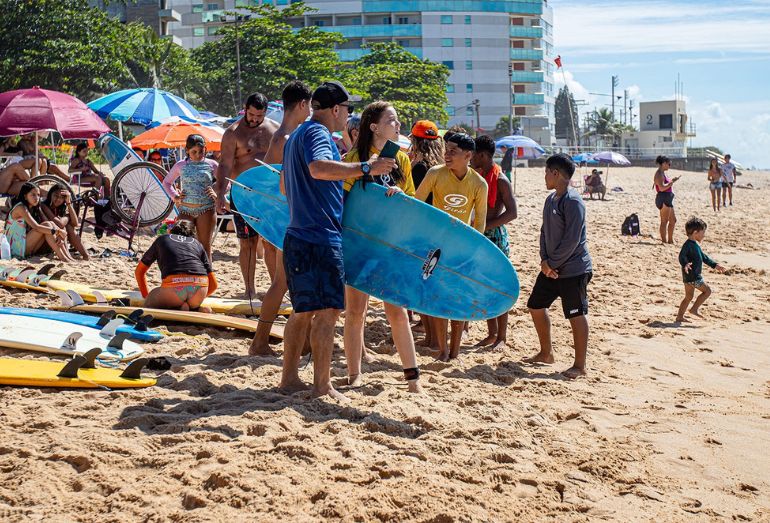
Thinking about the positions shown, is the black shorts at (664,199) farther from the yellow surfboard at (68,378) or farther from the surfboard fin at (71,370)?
the surfboard fin at (71,370)

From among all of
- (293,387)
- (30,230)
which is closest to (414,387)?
(293,387)

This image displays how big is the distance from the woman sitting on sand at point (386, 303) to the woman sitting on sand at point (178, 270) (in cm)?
234

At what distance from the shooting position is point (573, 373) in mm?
5957

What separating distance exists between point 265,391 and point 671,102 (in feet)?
396

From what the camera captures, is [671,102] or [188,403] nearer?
[188,403]

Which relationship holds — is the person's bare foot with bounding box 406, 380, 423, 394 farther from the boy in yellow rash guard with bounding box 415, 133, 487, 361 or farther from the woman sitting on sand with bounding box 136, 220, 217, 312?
the woman sitting on sand with bounding box 136, 220, 217, 312

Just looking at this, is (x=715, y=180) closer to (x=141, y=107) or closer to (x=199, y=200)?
(x=141, y=107)

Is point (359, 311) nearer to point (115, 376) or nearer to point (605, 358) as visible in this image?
point (115, 376)

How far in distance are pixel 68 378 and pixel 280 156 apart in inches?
83.3

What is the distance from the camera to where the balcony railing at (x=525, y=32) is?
332 ft

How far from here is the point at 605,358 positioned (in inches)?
265

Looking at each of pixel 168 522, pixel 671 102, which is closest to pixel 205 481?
pixel 168 522

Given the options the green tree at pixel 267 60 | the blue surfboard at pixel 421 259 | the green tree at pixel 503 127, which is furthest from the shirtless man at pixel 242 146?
the green tree at pixel 503 127

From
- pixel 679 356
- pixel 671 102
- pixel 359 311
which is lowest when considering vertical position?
pixel 679 356
